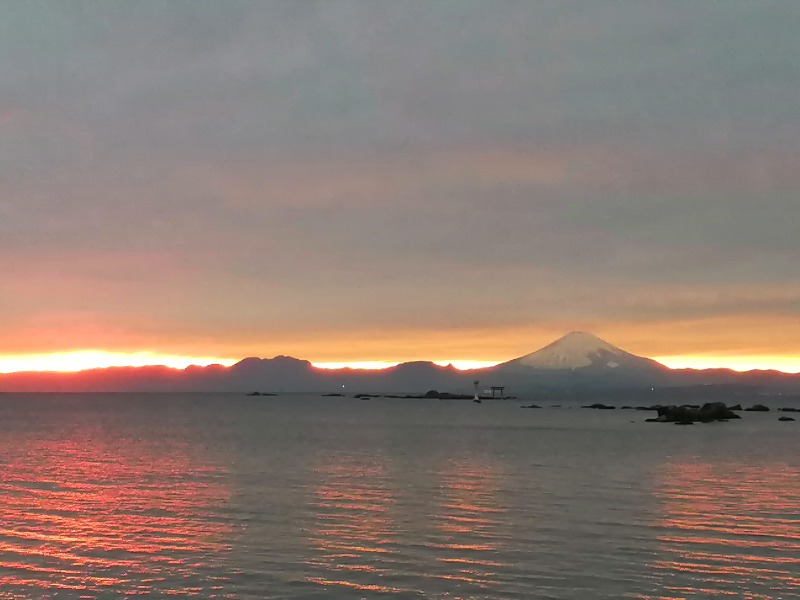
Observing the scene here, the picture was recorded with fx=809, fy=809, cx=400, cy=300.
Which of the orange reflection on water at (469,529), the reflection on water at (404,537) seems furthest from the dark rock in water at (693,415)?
the reflection on water at (404,537)

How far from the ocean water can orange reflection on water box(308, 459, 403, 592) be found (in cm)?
9

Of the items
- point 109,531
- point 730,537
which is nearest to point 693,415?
point 730,537

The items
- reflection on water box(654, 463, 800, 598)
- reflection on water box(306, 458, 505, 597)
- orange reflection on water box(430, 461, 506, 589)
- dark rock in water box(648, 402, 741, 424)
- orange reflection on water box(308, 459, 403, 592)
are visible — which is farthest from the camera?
dark rock in water box(648, 402, 741, 424)

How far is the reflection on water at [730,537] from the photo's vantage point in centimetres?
2227

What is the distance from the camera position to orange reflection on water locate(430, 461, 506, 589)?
2383 centimetres

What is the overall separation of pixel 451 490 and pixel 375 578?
21.4 meters

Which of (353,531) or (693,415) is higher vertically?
(693,415)

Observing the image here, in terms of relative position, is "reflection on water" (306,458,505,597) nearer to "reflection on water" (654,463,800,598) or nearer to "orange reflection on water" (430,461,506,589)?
"orange reflection on water" (430,461,506,589)

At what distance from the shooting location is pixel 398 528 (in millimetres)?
30906

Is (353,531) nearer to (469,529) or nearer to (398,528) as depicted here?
(398,528)

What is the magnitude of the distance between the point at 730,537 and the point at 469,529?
9387mm

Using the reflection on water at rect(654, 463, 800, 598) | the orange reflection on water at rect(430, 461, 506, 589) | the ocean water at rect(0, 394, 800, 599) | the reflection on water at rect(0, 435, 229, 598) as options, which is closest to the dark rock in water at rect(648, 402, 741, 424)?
the ocean water at rect(0, 394, 800, 599)

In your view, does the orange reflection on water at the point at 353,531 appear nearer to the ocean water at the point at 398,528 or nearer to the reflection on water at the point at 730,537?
the ocean water at the point at 398,528

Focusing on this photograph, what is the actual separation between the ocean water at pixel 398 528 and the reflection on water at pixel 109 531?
10 centimetres
